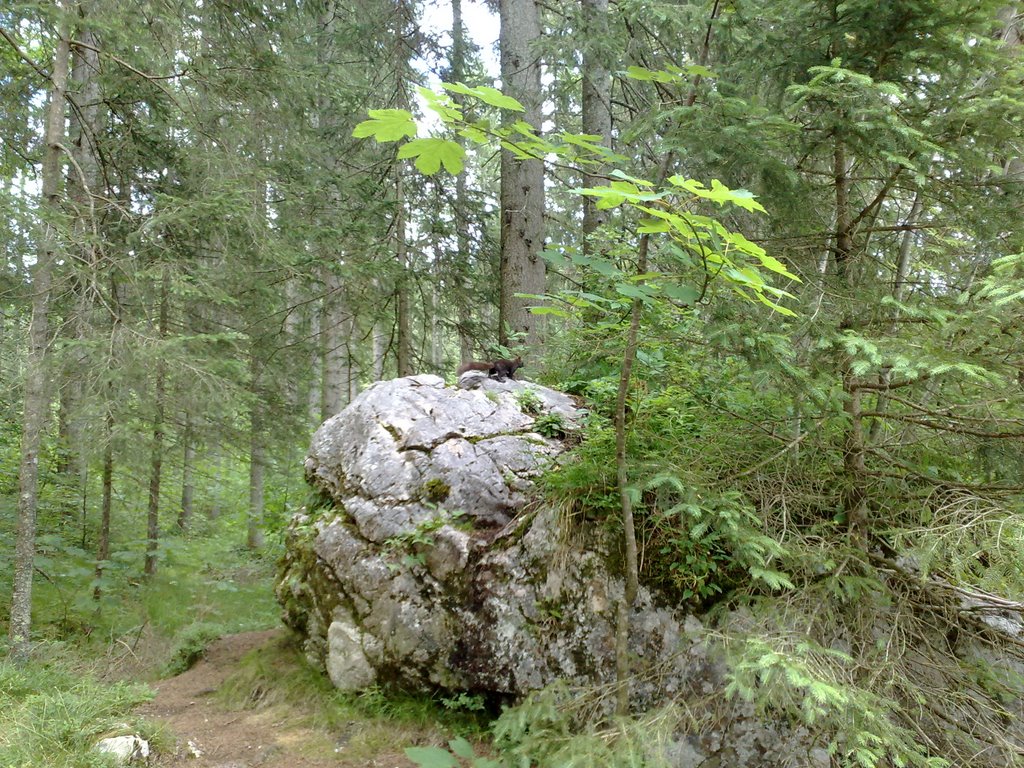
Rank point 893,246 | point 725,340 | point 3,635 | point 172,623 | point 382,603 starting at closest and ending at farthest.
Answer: point 725,340 < point 893,246 < point 382,603 < point 3,635 < point 172,623

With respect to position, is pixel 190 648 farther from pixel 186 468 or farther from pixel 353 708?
pixel 186 468

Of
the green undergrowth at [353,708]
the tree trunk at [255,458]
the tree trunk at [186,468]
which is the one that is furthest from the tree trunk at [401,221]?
the green undergrowth at [353,708]

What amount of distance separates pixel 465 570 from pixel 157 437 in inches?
197

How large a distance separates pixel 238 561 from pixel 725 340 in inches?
367

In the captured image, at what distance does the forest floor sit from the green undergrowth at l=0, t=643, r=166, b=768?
0.19m

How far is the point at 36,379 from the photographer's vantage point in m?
5.45

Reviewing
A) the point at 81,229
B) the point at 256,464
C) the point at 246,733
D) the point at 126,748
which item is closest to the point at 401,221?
the point at 81,229

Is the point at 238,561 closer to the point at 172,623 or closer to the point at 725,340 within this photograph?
the point at 172,623

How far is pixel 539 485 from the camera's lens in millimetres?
4383

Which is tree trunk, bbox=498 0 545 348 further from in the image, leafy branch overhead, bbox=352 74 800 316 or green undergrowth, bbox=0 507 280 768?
leafy branch overhead, bbox=352 74 800 316

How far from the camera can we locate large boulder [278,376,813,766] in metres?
3.50

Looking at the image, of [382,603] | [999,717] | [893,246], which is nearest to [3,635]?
[382,603]

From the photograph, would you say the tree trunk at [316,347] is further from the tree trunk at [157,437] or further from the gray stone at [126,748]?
the gray stone at [126,748]

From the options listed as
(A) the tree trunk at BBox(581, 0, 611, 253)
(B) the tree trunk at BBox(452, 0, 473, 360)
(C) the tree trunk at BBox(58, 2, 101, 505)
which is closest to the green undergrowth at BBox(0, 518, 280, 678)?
(C) the tree trunk at BBox(58, 2, 101, 505)
